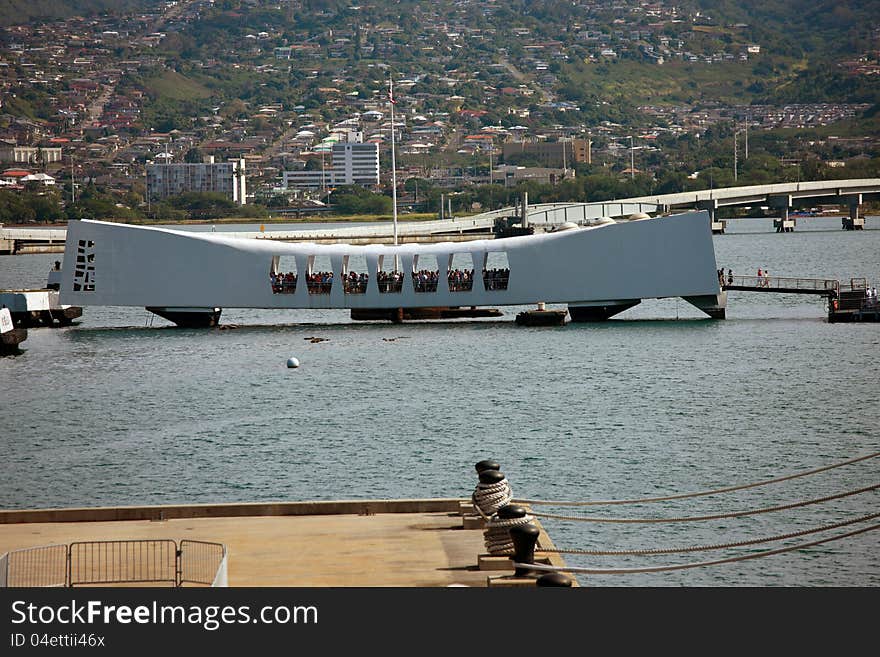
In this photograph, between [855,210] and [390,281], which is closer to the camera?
[390,281]

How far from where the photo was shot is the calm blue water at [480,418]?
2933 cm

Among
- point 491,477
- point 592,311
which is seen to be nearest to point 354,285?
point 592,311

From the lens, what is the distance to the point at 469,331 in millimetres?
62344

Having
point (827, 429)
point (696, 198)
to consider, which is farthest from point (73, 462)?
point (696, 198)

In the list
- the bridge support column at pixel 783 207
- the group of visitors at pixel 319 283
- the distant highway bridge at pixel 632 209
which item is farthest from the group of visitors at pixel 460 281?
the bridge support column at pixel 783 207

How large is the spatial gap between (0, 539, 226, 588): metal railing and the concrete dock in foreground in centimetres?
35

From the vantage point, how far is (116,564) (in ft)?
57.4

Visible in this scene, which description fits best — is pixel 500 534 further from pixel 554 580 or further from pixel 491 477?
pixel 554 580

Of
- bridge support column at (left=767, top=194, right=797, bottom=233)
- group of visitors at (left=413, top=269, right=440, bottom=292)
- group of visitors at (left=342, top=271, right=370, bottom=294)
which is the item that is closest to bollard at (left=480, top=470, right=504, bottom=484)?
group of visitors at (left=413, top=269, right=440, bottom=292)

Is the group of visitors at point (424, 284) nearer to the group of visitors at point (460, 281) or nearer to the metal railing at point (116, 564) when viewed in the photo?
the group of visitors at point (460, 281)

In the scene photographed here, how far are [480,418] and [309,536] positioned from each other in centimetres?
2126

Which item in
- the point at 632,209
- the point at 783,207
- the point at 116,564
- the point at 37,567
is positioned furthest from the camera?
the point at 783,207

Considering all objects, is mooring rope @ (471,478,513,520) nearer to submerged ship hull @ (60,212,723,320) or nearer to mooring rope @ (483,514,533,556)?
mooring rope @ (483,514,533,556)
